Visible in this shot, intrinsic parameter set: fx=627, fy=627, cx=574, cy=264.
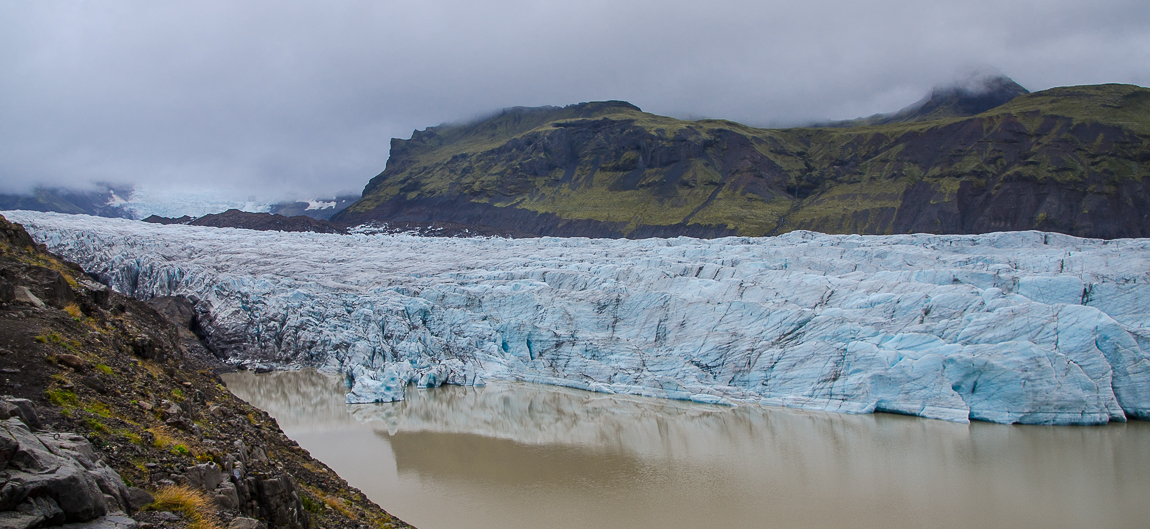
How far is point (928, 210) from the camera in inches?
2726

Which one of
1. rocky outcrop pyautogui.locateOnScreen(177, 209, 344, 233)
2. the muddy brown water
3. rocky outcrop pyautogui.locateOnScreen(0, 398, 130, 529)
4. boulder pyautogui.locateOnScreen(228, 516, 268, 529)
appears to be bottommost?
the muddy brown water

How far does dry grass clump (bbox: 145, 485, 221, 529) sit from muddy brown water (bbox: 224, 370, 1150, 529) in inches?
296

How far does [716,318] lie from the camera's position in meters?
23.3

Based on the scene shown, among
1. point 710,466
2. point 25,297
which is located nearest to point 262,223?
point 710,466

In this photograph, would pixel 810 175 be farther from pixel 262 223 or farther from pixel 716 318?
pixel 716 318

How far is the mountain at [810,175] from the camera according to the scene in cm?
6612

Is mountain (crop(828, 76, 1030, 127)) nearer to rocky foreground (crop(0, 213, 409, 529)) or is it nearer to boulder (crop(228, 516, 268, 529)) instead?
rocky foreground (crop(0, 213, 409, 529))

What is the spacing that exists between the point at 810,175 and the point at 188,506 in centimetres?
9019

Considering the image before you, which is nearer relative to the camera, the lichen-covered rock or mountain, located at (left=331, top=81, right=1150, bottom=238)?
the lichen-covered rock

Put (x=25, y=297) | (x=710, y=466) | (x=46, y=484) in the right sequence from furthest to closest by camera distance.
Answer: (x=710, y=466) < (x=25, y=297) < (x=46, y=484)

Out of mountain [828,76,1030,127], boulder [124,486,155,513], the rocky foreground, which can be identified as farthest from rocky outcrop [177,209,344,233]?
mountain [828,76,1030,127]

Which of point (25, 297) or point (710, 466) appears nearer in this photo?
point (25, 297)

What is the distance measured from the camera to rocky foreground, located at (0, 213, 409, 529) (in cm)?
334

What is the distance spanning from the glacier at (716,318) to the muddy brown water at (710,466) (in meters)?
1.19
